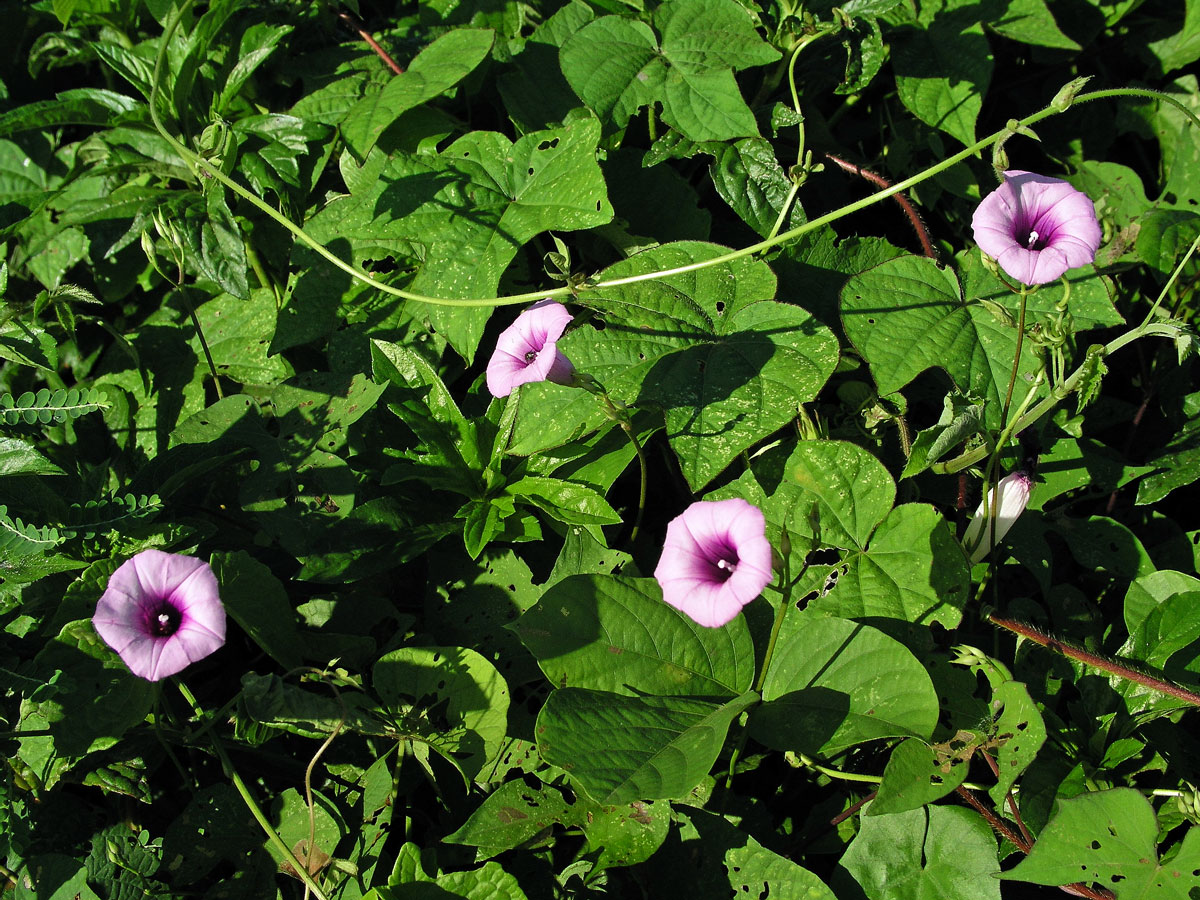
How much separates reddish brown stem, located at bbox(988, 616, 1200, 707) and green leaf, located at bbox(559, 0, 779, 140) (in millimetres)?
1336

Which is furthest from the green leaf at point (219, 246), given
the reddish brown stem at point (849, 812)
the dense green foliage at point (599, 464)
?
the reddish brown stem at point (849, 812)

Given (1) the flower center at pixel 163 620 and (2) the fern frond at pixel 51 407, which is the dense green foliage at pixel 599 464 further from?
(1) the flower center at pixel 163 620

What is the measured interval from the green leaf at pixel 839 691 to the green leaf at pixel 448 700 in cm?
55

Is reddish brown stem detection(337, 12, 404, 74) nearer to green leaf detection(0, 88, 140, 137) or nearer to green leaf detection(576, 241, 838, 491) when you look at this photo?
green leaf detection(0, 88, 140, 137)

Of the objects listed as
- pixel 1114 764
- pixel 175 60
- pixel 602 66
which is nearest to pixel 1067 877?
pixel 1114 764

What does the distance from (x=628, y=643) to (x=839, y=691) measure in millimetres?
424

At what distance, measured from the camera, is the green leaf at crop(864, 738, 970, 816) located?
1744mm

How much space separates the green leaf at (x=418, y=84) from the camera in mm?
2471

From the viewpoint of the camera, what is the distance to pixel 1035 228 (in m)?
1.96

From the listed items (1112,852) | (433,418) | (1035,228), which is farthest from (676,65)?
(1112,852)

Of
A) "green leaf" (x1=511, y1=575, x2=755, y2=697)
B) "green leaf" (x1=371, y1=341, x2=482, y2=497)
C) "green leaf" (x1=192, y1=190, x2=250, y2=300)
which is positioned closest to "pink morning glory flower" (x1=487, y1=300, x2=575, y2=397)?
"green leaf" (x1=371, y1=341, x2=482, y2=497)

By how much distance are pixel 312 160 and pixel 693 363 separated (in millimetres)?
1363

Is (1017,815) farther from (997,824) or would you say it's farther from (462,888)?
(462,888)

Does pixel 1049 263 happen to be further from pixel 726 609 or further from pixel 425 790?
pixel 425 790
